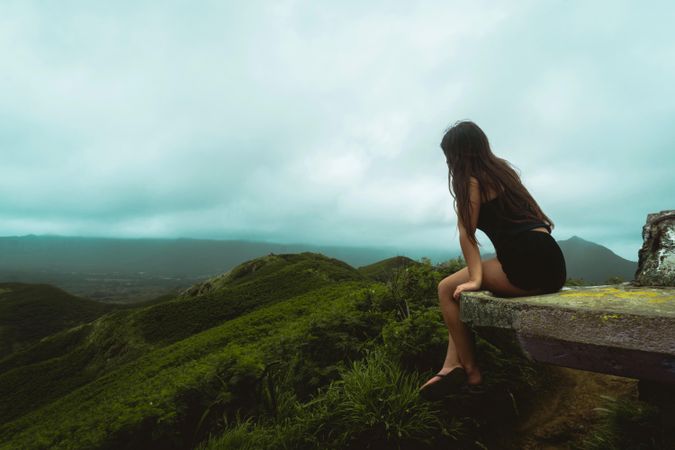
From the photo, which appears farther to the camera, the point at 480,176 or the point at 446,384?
the point at 446,384

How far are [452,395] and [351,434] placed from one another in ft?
3.87

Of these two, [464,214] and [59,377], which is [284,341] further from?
[59,377]

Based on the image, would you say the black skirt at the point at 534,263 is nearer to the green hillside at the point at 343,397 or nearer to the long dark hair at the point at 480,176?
the long dark hair at the point at 480,176

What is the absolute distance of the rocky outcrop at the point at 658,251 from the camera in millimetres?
2934

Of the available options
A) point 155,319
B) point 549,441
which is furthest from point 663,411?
point 155,319

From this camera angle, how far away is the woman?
3.11 m

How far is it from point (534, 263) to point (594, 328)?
91 centimetres

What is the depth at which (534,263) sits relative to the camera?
306 cm

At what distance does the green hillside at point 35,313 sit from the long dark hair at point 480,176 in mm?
84348

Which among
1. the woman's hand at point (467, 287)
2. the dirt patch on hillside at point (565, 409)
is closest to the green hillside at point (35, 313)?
the dirt patch on hillside at point (565, 409)

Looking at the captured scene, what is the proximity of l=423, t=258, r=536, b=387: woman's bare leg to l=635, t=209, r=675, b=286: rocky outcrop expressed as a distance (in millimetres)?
1250

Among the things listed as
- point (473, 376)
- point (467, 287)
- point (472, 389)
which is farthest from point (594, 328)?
point (472, 389)

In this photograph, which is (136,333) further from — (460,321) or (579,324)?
(579,324)

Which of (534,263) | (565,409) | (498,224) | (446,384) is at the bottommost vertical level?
(565,409)
